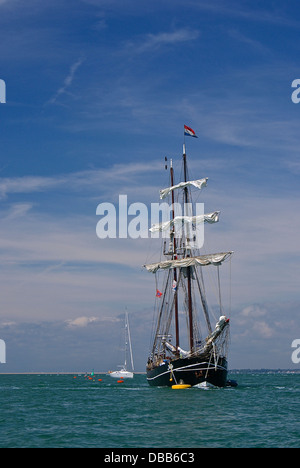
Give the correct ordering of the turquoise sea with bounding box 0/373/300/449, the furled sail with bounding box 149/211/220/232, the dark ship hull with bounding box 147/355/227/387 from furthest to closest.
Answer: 1. the furled sail with bounding box 149/211/220/232
2. the dark ship hull with bounding box 147/355/227/387
3. the turquoise sea with bounding box 0/373/300/449

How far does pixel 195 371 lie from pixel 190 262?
17.0m

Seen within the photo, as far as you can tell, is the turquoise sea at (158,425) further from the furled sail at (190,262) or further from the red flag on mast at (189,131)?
the red flag on mast at (189,131)

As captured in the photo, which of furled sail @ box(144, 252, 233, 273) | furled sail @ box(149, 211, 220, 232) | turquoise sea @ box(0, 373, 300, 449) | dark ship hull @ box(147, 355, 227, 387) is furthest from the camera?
furled sail @ box(149, 211, 220, 232)

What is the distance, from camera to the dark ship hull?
7419 cm

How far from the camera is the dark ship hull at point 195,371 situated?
2921 inches

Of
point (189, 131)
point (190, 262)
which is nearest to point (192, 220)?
point (190, 262)

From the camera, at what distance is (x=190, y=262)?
279 feet

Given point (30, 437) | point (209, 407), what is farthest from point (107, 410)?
point (30, 437)

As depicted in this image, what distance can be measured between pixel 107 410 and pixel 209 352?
22.8 metres

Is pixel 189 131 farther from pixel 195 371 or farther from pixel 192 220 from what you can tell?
pixel 195 371

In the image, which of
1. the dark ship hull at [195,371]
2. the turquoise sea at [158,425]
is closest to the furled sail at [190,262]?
the dark ship hull at [195,371]

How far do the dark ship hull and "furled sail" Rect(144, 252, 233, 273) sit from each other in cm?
1370

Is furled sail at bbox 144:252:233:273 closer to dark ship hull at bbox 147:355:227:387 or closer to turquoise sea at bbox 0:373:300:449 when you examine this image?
dark ship hull at bbox 147:355:227:387

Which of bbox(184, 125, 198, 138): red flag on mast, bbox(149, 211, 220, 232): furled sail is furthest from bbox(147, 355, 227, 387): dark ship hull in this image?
bbox(184, 125, 198, 138): red flag on mast
